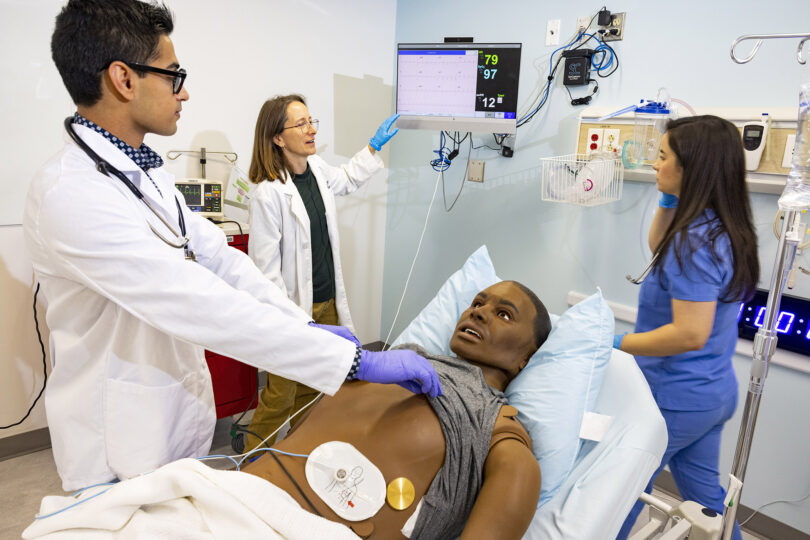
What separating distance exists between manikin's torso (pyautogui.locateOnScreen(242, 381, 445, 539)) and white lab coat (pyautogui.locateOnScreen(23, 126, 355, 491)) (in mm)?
232

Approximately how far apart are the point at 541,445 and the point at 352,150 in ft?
7.20

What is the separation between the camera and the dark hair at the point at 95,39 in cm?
106

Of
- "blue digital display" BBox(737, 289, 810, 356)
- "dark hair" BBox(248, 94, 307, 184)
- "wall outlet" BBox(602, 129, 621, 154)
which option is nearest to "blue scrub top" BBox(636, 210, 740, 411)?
"blue digital display" BBox(737, 289, 810, 356)

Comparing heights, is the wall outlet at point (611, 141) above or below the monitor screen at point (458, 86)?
below

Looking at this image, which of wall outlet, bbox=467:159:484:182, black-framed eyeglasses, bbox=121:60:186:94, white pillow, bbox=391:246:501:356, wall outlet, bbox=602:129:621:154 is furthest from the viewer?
wall outlet, bbox=467:159:484:182

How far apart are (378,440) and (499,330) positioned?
18.6 inches

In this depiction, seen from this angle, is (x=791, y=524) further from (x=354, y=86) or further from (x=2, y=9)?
(x=2, y=9)

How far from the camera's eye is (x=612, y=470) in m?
1.36

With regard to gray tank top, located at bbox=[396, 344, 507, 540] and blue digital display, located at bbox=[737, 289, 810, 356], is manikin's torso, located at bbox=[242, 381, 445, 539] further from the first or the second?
blue digital display, located at bbox=[737, 289, 810, 356]

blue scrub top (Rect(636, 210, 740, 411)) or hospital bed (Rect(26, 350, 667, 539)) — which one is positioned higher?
blue scrub top (Rect(636, 210, 740, 411))

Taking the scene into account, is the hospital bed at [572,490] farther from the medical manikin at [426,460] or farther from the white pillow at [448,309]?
the white pillow at [448,309]

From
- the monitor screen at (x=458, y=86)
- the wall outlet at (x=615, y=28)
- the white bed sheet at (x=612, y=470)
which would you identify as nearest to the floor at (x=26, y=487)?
the white bed sheet at (x=612, y=470)

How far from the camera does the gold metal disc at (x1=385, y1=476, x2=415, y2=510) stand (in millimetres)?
1255

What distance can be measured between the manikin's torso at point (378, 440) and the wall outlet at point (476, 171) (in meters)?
1.74
